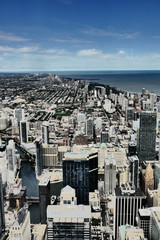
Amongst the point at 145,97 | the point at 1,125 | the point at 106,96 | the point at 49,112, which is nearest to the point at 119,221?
the point at 1,125

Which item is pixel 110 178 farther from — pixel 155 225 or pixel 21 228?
pixel 21 228

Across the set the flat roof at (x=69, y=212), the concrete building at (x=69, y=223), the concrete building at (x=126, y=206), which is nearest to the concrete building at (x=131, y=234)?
the concrete building at (x=126, y=206)

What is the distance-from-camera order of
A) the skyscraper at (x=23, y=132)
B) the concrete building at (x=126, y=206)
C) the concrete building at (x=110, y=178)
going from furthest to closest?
the skyscraper at (x=23, y=132)
the concrete building at (x=110, y=178)
the concrete building at (x=126, y=206)

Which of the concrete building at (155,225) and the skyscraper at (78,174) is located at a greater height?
the skyscraper at (78,174)

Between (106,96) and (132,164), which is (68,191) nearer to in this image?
(132,164)

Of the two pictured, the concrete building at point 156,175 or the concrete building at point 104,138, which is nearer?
the concrete building at point 156,175

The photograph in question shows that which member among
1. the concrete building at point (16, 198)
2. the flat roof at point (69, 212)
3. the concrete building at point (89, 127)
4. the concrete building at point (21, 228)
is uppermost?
the flat roof at point (69, 212)

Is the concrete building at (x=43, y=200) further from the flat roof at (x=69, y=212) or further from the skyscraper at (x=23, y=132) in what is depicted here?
the skyscraper at (x=23, y=132)

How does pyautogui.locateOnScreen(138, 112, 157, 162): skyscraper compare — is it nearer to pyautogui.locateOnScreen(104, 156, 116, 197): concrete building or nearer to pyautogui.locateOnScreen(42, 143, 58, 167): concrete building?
pyautogui.locateOnScreen(104, 156, 116, 197): concrete building

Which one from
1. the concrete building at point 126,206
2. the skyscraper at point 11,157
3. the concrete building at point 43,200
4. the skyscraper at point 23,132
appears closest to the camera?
the concrete building at point 126,206
